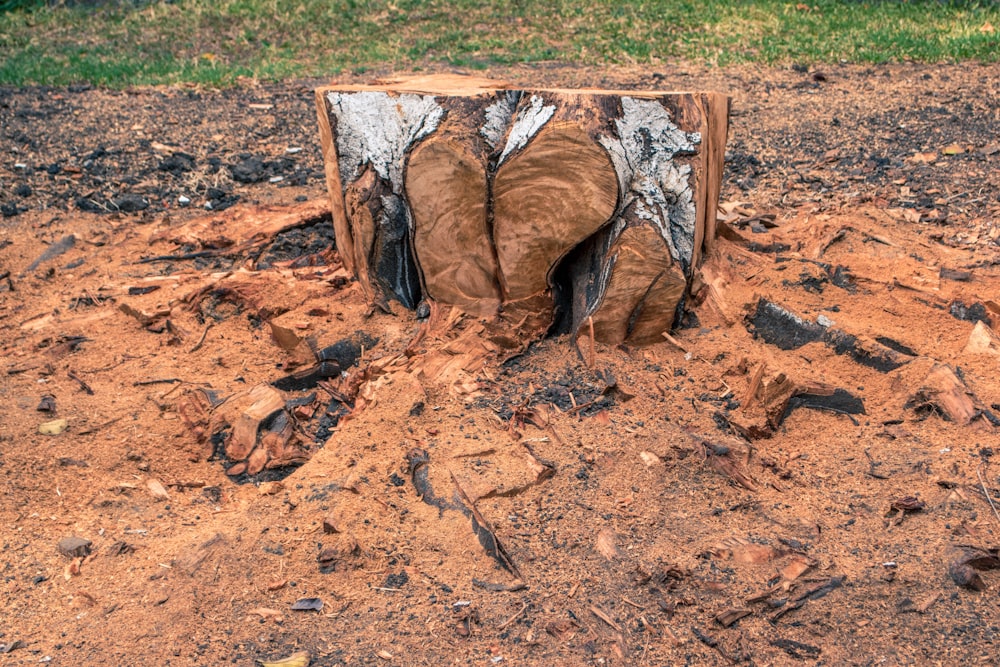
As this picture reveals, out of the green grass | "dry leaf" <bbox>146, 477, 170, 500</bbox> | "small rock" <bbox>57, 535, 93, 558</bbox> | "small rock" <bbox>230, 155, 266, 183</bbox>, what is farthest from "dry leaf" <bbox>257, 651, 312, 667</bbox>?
the green grass

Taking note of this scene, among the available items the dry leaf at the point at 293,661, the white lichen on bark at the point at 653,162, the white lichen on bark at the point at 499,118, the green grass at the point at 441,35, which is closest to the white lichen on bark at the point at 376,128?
the white lichen on bark at the point at 499,118

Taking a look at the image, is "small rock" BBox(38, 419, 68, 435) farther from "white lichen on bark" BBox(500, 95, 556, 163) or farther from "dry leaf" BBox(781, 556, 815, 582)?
"dry leaf" BBox(781, 556, 815, 582)

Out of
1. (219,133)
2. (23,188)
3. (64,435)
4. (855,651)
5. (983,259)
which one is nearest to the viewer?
(855,651)

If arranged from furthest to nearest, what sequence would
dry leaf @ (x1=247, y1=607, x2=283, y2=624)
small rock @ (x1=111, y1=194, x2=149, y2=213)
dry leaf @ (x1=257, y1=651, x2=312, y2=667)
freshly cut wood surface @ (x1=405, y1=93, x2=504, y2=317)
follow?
small rock @ (x1=111, y1=194, x2=149, y2=213), freshly cut wood surface @ (x1=405, y1=93, x2=504, y2=317), dry leaf @ (x1=247, y1=607, x2=283, y2=624), dry leaf @ (x1=257, y1=651, x2=312, y2=667)

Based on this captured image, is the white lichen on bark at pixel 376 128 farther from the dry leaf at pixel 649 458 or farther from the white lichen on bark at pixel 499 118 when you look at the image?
the dry leaf at pixel 649 458

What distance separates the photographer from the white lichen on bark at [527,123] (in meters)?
3.26

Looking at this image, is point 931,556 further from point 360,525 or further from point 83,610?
point 83,610

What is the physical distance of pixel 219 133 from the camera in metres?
6.72

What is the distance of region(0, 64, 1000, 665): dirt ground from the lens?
237 cm

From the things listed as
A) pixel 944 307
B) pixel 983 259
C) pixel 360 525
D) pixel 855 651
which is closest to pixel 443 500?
pixel 360 525

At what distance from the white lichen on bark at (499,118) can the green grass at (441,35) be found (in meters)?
5.35

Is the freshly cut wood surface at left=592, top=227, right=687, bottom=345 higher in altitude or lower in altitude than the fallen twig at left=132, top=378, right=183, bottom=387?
higher

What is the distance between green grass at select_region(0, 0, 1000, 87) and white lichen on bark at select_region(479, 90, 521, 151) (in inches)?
210

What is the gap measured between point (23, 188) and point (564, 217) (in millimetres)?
4051
